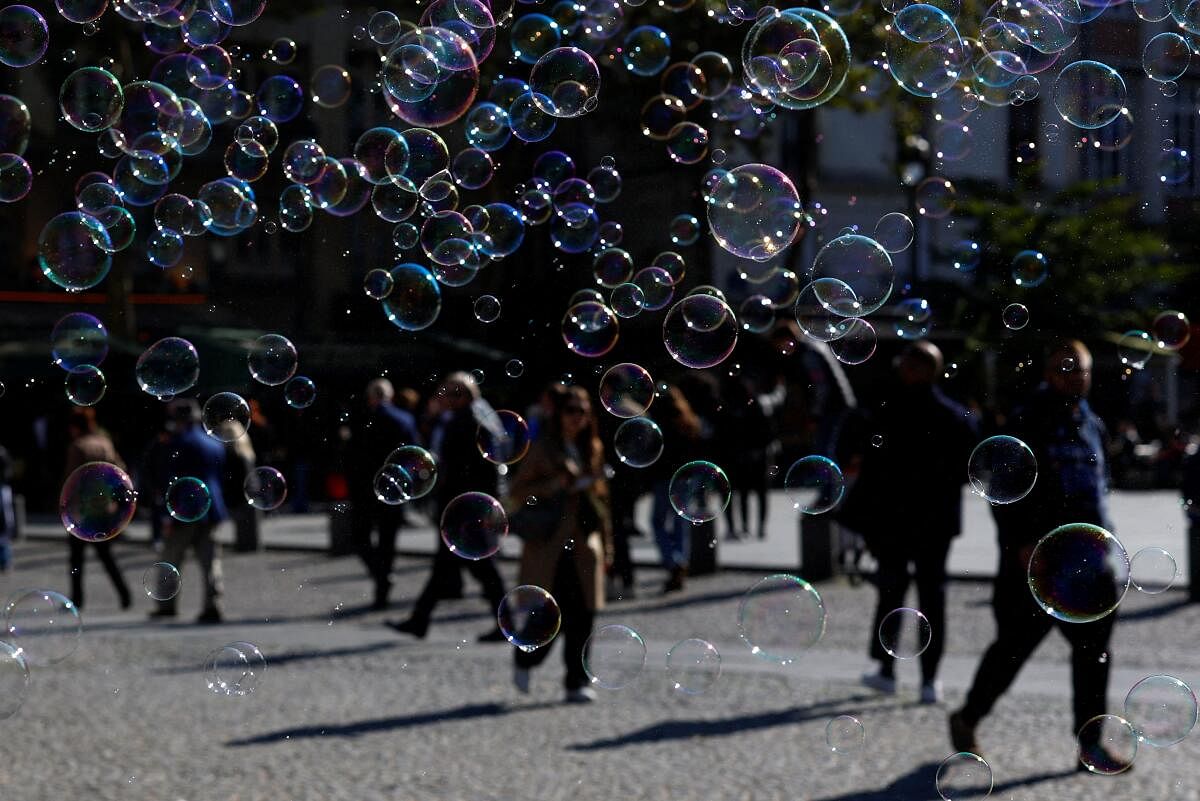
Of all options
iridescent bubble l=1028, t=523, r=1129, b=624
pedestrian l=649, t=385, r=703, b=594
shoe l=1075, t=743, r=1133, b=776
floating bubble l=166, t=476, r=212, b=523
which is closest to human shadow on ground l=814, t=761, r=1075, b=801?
shoe l=1075, t=743, r=1133, b=776

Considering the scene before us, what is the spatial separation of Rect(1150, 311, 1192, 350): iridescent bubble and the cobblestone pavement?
1333 mm

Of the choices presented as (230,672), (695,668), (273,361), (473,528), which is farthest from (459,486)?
(230,672)

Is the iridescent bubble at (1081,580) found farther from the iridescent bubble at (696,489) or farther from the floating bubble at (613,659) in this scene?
the floating bubble at (613,659)

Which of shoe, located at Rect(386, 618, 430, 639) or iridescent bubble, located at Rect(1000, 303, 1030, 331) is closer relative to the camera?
iridescent bubble, located at Rect(1000, 303, 1030, 331)

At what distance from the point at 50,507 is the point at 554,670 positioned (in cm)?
1277

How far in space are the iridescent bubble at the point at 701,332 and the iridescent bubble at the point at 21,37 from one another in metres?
2.15

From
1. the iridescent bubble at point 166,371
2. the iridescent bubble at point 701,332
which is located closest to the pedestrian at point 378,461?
the iridescent bubble at point 166,371

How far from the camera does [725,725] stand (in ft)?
18.4

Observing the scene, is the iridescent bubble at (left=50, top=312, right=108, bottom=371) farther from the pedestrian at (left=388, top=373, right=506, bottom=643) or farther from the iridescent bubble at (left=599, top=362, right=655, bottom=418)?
the pedestrian at (left=388, top=373, right=506, bottom=643)

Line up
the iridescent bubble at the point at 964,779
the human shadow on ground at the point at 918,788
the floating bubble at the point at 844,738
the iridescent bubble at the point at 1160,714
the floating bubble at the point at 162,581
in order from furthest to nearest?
1. the floating bubble at the point at 162,581
2. the floating bubble at the point at 844,738
3. the iridescent bubble at the point at 1160,714
4. the human shadow on ground at the point at 918,788
5. the iridescent bubble at the point at 964,779

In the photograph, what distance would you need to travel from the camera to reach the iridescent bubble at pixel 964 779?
4230 millimetres

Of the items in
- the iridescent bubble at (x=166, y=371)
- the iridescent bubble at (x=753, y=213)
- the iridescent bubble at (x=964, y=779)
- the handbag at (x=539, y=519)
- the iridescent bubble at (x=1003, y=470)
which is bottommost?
the iridescent bubble at (x=964, y=779)

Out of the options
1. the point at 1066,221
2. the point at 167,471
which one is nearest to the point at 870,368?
the point at 1066,221

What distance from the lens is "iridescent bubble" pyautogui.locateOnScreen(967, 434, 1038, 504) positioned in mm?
4445
